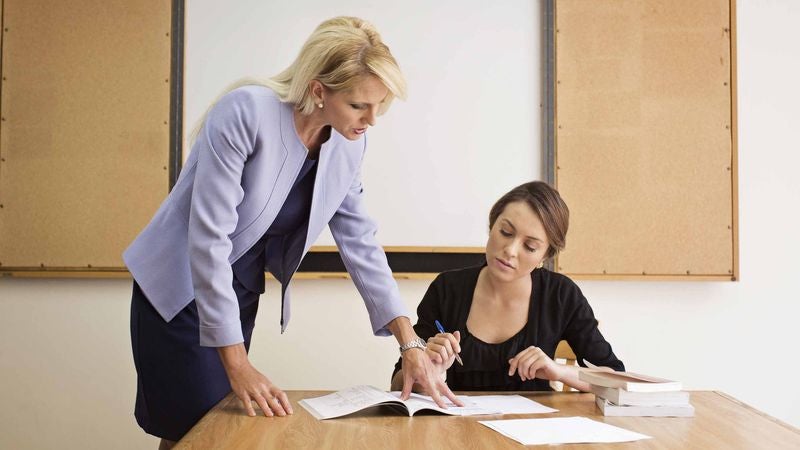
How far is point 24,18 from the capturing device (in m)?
2.87

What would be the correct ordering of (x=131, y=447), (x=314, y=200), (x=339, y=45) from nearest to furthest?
(x=339, y=45), (x=314, y=200), (x=131, y=447)

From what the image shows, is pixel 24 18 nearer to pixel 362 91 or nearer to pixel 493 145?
pixel 493 145

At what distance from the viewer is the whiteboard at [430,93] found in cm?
284

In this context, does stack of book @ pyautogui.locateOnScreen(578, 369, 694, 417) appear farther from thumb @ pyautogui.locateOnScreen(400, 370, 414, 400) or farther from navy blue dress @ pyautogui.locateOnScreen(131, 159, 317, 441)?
navy blue dress @ pyautogui.locateOnScreen(131, 159, 317, 441)

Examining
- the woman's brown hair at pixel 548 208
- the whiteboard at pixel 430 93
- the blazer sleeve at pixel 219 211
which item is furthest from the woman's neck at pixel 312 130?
the whiteboard at pixel 430 93

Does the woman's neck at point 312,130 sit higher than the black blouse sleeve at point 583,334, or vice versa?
the woman's neck at point 312,130

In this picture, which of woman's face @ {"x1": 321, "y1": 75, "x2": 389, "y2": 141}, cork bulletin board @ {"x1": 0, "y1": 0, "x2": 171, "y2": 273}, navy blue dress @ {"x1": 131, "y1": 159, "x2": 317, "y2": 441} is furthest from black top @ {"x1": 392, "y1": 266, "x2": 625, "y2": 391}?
cork bulletin board @ {"x1": 0, "y1": 0, "x2": 171, "y2": 273}

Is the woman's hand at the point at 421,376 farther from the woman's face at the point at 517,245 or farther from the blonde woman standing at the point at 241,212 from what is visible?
the woman's face at the point at 517,245

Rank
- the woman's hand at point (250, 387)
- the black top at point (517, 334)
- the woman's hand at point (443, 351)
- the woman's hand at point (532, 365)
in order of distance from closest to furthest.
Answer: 1. the woman's hand at point (250, 387)
2. the woman's hand at point (443, 351)
3. the woman's hand at point (532, 365)
4. the black top at point (517, 334)

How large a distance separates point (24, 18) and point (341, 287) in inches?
62.6

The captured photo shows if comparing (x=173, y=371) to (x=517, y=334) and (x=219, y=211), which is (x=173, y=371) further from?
(x=517, y=334)

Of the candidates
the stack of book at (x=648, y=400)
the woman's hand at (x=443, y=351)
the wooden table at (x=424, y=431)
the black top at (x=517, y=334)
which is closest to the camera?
the wooden table at (x=424, y=431)

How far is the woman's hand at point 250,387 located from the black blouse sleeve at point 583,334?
2.84ft

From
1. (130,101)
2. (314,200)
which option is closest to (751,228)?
(314,200)
